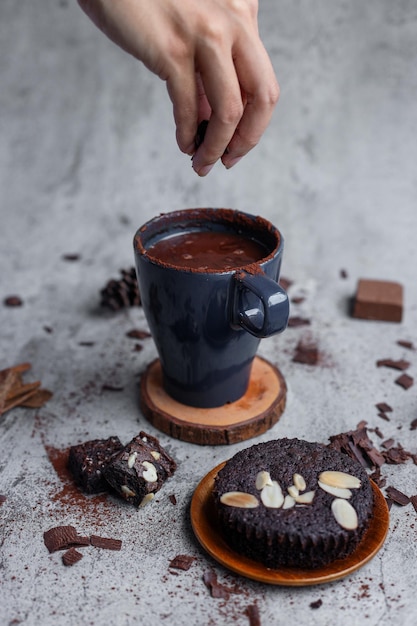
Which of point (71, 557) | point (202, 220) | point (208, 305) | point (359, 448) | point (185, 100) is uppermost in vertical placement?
point (185, 100)

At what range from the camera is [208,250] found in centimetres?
194

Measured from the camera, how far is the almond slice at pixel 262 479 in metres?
1.58

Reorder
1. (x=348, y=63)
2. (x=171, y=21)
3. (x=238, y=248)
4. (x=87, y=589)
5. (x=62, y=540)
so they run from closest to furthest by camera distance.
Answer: (x=171, y=21) → (x=87, y=589) → (x=62, y=540) → (x=238, y=248) → (x=348, y=63)

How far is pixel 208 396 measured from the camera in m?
1.96

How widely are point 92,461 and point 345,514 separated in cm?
61

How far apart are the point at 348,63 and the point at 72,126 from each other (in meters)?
1.20

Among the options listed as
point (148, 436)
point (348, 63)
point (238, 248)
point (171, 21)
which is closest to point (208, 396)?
point (148, 436)

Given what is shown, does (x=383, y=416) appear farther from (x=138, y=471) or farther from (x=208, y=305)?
(x=138, y=471)

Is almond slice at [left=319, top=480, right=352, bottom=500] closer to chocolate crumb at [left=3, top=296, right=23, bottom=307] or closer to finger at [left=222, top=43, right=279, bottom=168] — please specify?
finger at [left=222, top=43, right=279, bottom=168]

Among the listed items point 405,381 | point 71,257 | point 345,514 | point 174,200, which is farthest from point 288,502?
point 174,200

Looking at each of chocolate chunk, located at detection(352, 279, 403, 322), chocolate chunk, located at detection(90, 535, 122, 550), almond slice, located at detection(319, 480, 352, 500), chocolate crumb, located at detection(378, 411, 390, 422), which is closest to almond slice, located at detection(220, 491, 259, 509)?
almond slice, located at detection(319, 480, 352, 500)

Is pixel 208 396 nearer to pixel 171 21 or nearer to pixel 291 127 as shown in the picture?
pixel 171 21

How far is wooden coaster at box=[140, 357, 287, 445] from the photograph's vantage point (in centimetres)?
192

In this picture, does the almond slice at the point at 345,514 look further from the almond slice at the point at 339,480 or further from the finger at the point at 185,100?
the finger at the point at 185,100
